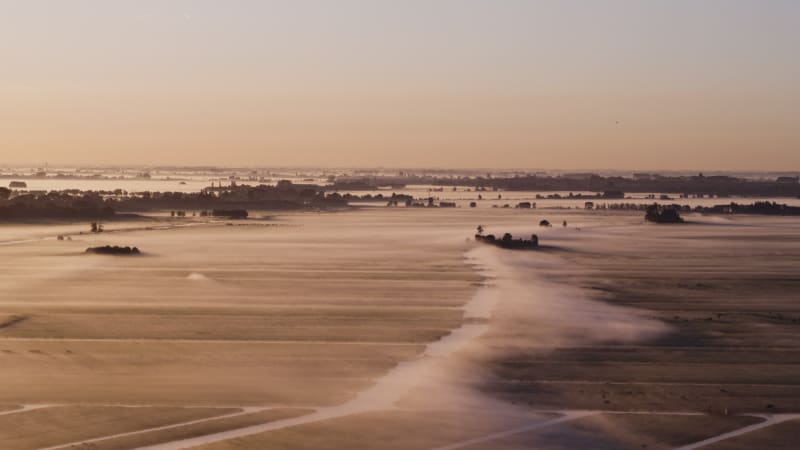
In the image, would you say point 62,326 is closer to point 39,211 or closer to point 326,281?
point 326,281

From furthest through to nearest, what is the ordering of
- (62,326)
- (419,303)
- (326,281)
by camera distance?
(326,281)
(419,303)
(62,326)

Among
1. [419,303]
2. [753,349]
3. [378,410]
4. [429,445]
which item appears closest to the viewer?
[429,445]

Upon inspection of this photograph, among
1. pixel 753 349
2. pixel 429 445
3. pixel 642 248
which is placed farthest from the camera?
pixel 642 248

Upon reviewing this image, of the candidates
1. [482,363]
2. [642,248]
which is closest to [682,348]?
[482,363]

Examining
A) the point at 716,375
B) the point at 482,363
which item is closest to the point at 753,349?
the point at 716,375

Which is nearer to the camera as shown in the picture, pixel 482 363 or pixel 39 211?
pixel 482 363

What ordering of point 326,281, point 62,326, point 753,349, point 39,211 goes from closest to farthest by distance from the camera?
point 753,349, point 62,326, point 326,281, point 39,211

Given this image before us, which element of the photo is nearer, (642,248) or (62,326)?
(62,326)

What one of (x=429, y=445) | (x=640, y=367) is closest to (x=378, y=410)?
(x=429, y=445)

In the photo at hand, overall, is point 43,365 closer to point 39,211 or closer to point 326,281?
point 326,281
